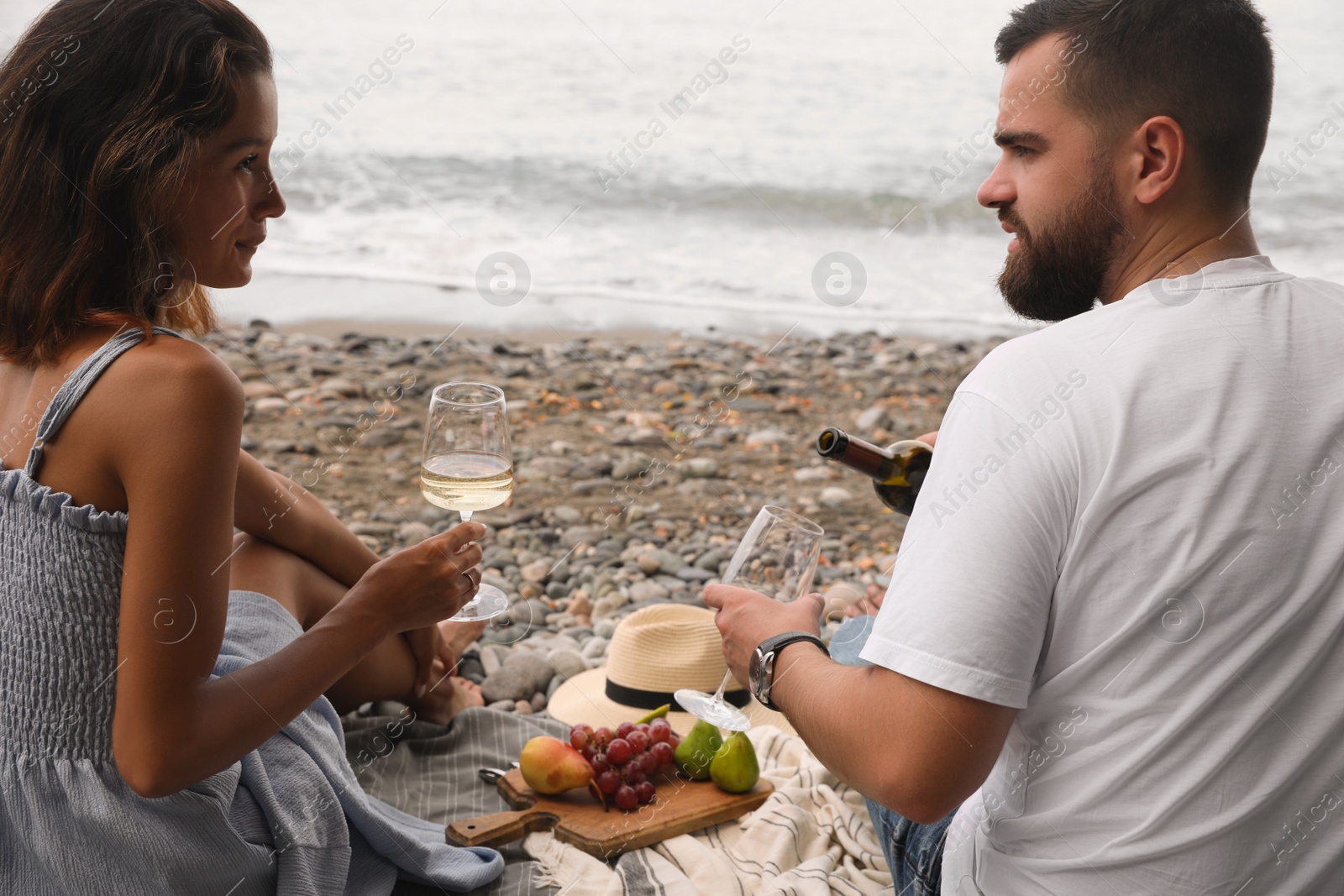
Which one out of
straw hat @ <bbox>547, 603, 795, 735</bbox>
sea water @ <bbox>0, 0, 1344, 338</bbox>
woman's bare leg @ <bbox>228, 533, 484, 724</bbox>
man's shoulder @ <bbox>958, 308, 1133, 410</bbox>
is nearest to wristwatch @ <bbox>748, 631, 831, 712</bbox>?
man's shoulder @ <bbox>958, 308, 1133, 410</bbox>

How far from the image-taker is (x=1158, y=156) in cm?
197

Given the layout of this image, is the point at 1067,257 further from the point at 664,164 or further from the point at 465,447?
the point at 664,164

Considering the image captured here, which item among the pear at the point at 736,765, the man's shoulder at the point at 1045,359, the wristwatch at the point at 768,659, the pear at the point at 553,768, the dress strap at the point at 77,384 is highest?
the man's shoulder at the point at 1045,359

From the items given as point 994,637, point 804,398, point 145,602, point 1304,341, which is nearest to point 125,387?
point 145,602

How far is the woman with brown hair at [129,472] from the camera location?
76.2 inches

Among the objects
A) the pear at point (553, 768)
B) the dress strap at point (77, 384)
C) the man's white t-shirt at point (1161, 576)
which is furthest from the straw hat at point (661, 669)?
the dress strap at point (77, 384)

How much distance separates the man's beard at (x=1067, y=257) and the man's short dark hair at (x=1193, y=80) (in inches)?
5.4

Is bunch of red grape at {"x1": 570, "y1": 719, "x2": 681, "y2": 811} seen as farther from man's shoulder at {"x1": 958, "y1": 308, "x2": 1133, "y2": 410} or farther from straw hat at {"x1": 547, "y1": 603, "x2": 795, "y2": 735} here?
man's shoulder at {"x1": 958, "y1": 308, "x2": 1133, "y2": 410}

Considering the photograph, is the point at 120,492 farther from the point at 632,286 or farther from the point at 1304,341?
the point at 632,286

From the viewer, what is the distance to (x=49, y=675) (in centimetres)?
208

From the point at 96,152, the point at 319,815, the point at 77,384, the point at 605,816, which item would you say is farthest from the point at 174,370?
the point at 605,816

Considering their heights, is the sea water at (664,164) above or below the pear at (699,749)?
above

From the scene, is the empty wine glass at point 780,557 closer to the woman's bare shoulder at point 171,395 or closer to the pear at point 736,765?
the pear at point 736,765

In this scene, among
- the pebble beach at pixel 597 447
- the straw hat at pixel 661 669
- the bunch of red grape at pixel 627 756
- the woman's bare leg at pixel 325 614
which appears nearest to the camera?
the woman's bare leg at pixel 325 614
